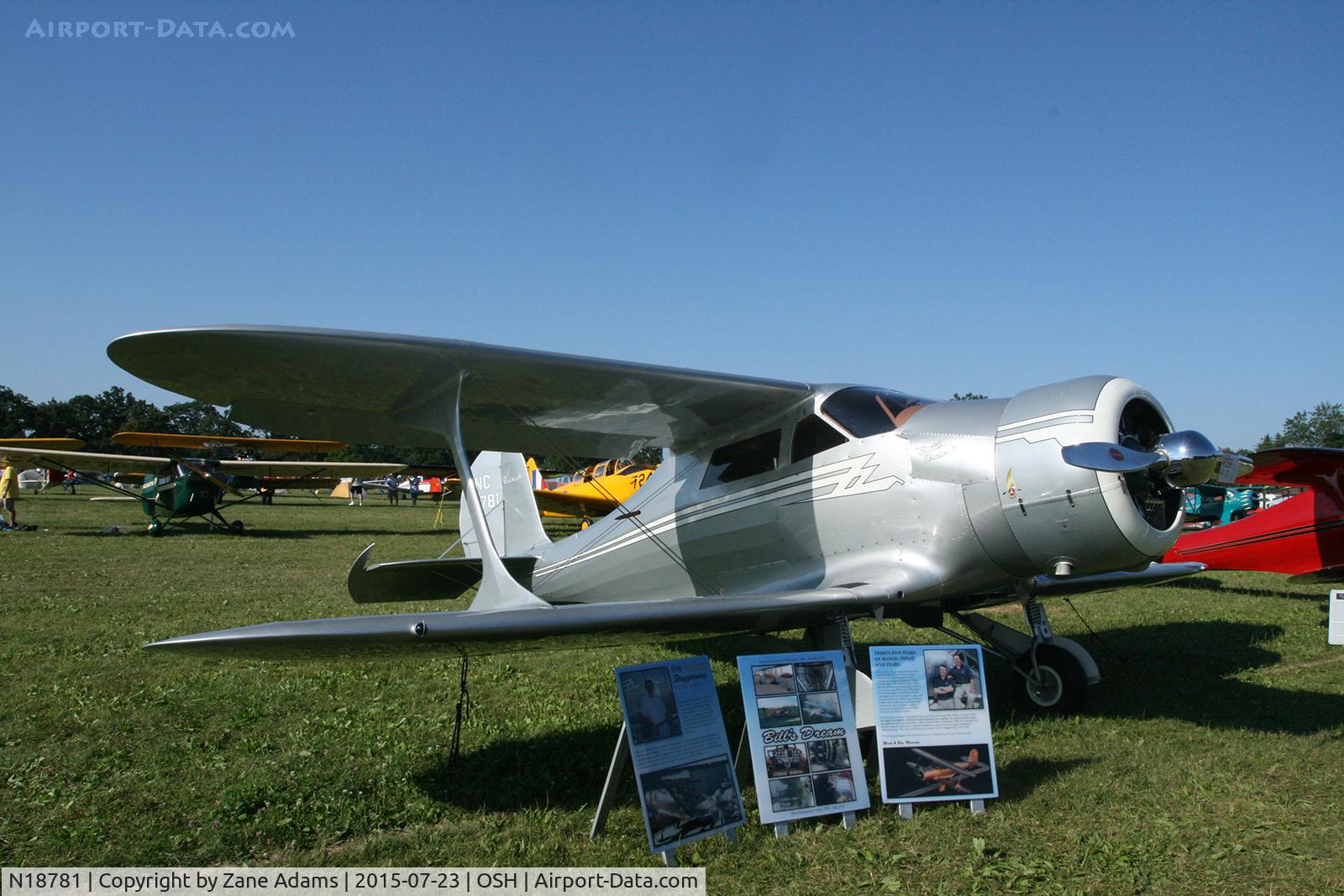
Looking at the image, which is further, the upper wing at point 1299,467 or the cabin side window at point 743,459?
the upper wing at point 1299,467

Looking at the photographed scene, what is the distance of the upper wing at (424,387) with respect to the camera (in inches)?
172

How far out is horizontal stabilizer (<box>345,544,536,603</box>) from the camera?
6.79 metres

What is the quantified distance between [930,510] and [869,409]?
89cm

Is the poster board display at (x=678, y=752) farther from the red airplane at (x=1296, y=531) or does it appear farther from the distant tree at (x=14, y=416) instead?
the distant tree at (x=14, y=416)

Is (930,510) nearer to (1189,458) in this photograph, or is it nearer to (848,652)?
(848,652)

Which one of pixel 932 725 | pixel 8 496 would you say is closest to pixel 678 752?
pixel 932 725

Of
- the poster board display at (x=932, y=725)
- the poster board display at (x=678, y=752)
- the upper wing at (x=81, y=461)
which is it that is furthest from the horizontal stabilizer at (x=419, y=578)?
the upper wing at (x=81, y=461)

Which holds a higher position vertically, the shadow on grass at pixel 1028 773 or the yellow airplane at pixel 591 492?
the yellow airplane at pixel 591 492

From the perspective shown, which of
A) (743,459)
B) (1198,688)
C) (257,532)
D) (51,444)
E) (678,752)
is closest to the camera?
(678,752)

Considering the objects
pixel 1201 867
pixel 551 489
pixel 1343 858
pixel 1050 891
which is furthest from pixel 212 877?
pixel 551 489

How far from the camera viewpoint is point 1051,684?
560cm

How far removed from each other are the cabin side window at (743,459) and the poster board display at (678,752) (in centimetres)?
235

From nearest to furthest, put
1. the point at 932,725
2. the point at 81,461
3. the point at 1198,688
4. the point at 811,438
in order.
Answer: the point at 932,725 < the point at 811,438 < the point at 1198,688 < the point at 81,461

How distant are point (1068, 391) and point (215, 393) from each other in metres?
5.05
